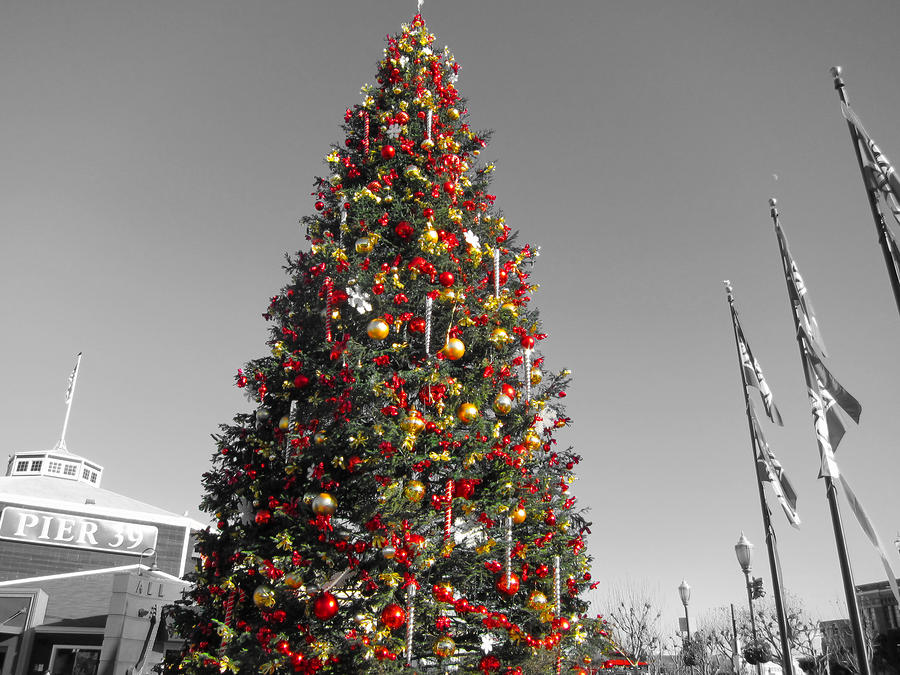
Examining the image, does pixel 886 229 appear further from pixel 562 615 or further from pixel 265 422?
pixel 265 422

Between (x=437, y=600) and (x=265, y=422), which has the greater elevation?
(x=265, y=422)

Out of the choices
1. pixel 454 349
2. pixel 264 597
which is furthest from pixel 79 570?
pixel 454 349

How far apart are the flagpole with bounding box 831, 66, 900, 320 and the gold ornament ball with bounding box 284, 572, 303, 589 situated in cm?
713

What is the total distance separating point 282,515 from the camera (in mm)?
7930

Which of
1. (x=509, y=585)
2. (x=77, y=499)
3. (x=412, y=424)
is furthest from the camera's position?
(x=77, y=499)

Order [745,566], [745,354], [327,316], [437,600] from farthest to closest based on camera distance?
[745,566] → [745,354] → [327,316] → [437,600]

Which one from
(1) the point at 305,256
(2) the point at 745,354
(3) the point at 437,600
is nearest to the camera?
(3) the point at 437,600

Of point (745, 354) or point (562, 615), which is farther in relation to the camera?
point (745, 354)

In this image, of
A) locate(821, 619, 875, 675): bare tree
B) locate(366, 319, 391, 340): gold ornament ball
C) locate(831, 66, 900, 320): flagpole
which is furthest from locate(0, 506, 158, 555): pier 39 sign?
locate(831, 66, 900, 320): flagpole

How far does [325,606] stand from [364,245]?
485 cm

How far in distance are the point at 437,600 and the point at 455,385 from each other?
2.56 meters

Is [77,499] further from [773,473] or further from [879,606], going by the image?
[879,606]

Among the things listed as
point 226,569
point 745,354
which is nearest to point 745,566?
point 745,354

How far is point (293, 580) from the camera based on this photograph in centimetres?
725
